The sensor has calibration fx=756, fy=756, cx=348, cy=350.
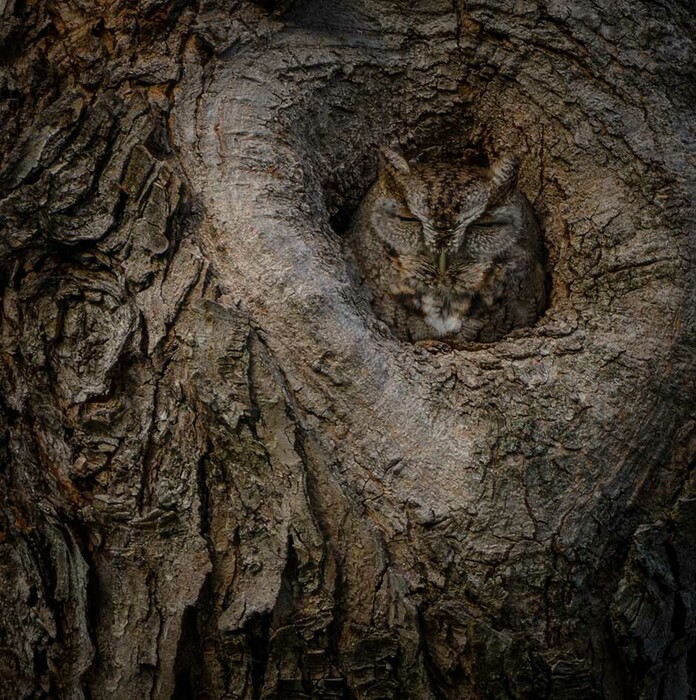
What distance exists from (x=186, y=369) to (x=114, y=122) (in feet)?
2.06

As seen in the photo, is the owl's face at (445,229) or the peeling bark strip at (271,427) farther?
the owl's face at (445,229)

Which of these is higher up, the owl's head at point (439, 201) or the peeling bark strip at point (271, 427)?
the owl's head at point (439, 201)

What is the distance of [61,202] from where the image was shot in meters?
1.73

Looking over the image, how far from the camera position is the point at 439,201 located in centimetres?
226

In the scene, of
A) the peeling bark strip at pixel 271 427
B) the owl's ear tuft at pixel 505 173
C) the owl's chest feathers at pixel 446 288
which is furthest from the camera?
the owl's chest feathers at pixel 446 288

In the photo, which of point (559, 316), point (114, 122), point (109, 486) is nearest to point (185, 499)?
point (109, 486)

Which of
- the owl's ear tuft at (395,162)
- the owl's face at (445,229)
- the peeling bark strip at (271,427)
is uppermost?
the owl's ear tuft at (395,162)

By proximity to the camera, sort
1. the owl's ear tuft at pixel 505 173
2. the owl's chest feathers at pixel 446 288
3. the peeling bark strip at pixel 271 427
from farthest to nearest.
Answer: the owl's chest feathers at pixel 446 288
the owl's ear tuft at pixel 505 173
the peeling bark strip at pixel 271 427

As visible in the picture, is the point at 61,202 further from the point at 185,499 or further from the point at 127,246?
the point at 185,499

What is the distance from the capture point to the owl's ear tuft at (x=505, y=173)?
227cm

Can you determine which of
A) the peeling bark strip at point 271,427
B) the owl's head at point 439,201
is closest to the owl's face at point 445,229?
the owl's head at point 439,201

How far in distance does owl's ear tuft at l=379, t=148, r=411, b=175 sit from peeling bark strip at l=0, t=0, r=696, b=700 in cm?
34

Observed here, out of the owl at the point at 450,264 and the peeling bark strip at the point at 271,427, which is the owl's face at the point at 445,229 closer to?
the owl at the point at 450,264

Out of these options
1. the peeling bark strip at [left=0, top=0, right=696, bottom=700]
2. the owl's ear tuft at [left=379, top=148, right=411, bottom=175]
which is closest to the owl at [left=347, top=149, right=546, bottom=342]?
the owl's ear tuft at [left=379, top=148, right=411, bottom=175]
